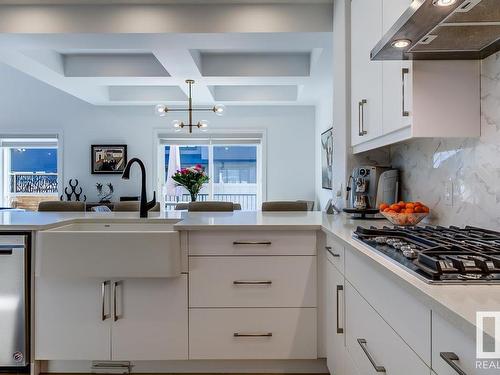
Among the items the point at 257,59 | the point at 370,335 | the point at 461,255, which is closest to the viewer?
the point at 461,255

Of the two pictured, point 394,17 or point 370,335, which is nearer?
point 370,335

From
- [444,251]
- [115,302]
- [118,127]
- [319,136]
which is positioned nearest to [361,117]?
[444,251]

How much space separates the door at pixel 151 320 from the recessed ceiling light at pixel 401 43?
1.45 m

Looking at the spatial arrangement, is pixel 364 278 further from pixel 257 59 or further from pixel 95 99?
pixel 95 99

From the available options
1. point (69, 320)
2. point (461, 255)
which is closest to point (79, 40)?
point (69, 320)

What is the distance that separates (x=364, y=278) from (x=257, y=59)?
4025 millimetres

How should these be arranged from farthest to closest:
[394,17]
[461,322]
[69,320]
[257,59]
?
1. [257,59]
2. [69,320]
3. [394,17]
4. [461,322]

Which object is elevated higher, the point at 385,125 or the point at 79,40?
the point at 79,40

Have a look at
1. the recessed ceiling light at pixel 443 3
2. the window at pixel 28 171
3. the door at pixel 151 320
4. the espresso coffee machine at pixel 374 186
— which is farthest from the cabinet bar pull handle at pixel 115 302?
the window at pixel 28 171

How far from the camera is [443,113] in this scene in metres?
1.47

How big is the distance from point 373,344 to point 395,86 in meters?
1.09

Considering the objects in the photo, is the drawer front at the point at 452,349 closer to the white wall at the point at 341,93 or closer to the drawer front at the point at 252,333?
the drawer front at the point at 252,333

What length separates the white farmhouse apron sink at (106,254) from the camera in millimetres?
1845

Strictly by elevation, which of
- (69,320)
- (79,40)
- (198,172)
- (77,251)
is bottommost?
(69,320)
